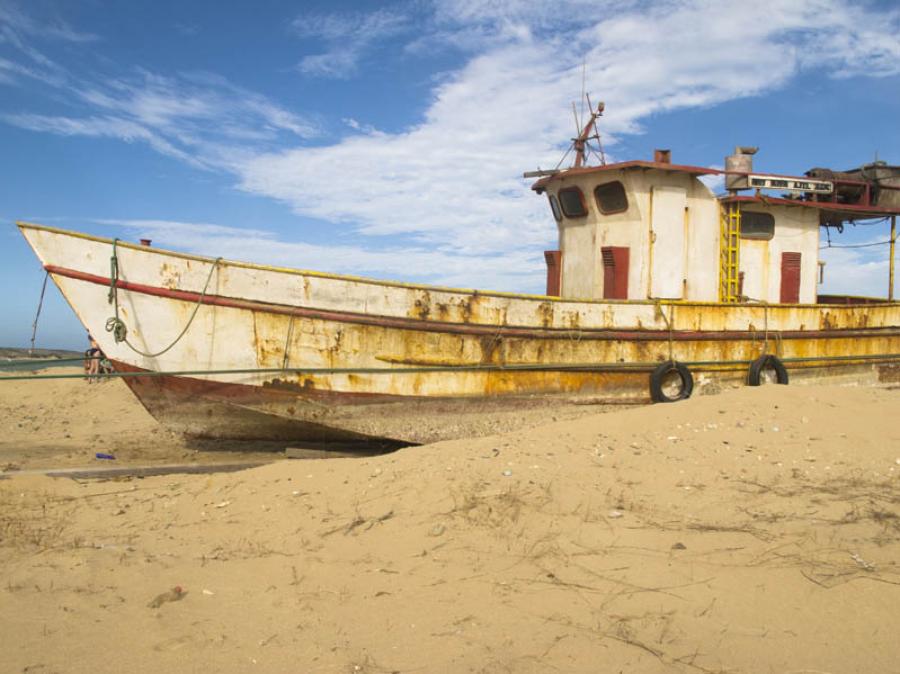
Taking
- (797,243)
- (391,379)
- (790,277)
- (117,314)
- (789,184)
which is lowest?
(391,379)

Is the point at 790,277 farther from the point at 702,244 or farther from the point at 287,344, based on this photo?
the point at 287,344

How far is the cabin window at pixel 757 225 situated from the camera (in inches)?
383

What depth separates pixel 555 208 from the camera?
988 centimetres

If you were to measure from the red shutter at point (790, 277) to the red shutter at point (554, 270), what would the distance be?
141 inches

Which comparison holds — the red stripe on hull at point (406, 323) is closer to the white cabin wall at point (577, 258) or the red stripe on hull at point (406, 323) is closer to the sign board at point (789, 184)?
the white cabin wall at point (577, 258)

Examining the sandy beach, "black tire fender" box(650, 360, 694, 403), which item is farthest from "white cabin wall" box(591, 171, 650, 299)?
the sandy beach

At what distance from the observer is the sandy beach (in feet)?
9.25

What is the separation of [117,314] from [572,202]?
20.8 feet

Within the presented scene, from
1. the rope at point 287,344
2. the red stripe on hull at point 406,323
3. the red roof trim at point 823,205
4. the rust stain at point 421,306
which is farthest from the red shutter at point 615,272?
the rope at point 287,344

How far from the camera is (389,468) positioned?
5836mm

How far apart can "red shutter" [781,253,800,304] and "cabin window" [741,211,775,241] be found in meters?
0.48

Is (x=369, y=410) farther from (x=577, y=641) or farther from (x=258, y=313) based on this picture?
(x=577, y=641)

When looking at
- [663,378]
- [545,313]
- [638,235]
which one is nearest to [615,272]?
[638,235]

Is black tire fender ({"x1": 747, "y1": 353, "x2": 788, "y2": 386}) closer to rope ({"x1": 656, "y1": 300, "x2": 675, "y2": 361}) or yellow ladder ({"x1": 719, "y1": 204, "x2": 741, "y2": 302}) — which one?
yellow ladder ({"x1": 719, "y1": 204, "x2": 741, "y2": 302})
